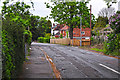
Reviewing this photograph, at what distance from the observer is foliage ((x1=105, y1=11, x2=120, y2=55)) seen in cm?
1800

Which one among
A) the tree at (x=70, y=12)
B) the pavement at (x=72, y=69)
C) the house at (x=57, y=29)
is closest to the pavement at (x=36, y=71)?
the pavement at (x=72, y=69)

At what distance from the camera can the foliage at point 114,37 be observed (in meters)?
18.0

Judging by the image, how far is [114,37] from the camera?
19.2 meters

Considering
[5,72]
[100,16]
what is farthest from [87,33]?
[5,72]

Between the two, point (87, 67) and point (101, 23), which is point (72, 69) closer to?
point (87, 67)

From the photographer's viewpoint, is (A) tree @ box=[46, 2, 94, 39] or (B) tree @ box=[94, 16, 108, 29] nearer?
(A) tree @ box=[46, 2, 94, 39]

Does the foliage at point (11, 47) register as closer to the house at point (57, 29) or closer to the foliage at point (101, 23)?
the foliage at point (101, 23)

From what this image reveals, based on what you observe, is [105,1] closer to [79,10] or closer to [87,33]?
[79,10]

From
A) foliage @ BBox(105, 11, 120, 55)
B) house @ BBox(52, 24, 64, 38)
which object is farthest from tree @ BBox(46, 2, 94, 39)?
house @ BBox(52, 24, 64, 38)

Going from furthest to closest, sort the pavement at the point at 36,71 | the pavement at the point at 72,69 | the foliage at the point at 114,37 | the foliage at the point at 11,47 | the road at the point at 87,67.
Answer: the foliage at the point at 114,37, the road at the point at 87,67, the pavement at the point at 72,69, the pavement at the point at 36,71, the foliage at the point at 11,47

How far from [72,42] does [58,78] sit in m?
34.0

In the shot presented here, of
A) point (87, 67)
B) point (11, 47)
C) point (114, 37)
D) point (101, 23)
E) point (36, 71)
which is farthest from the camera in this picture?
point (101, 23)

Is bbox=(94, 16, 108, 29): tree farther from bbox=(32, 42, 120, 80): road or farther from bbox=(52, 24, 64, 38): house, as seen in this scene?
bbox=(32, 42, 120, 80): road

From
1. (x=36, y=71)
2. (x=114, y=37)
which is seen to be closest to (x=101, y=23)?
(x=114, y=37)
